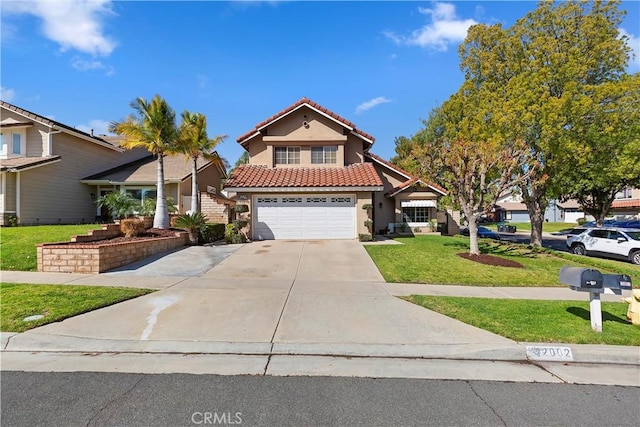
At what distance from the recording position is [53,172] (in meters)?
19.8

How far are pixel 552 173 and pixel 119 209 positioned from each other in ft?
75.6

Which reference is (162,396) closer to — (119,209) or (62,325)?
(62,325)

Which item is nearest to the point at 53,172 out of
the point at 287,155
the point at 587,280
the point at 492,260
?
the point at 287,155

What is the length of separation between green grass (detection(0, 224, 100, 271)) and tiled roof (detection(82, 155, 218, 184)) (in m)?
7.93

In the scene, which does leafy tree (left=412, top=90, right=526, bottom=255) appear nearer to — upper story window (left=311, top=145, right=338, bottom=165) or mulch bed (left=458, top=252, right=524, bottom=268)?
mulch bed (left=458, top=252, right=524, bottom=268)

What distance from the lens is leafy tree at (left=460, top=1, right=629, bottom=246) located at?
52.5 feet

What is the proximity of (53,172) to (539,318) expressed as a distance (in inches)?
971

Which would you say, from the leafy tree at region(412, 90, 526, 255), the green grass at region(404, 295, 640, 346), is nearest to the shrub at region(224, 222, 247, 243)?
the leafy tree at region(412, 90, 526, 255)

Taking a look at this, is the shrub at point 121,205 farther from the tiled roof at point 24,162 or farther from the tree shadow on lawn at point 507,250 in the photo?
the tree shadow on lawn at point 507,250

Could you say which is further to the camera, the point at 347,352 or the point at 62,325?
the point at 62,325

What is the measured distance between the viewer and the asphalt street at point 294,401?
10.7 feet

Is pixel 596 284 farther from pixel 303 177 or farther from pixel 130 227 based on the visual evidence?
pixel 303 177

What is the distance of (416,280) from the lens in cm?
923

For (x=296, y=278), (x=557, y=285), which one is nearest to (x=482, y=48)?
(x=557, y=285)
